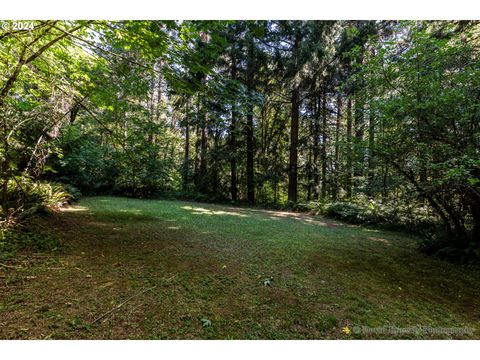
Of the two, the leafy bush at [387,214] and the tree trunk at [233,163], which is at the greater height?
the tree trunk at [233,163]

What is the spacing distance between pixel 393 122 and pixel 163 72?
161 inches

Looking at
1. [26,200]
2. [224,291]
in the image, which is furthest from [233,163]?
[224,291]

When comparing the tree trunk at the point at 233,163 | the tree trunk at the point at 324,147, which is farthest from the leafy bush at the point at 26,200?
the tree trunk at the point at 324,147

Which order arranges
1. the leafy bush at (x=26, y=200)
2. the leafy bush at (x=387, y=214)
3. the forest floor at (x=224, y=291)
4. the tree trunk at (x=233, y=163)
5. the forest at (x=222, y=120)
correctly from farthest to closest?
1. the tree trunk at (x=233, y=163)
2. the leafy bush at (x=387, y=214)
3. the leafy bush at (x=26, y=200)
4. the forest at (x=222, y=120)
5. the forest floor at (x=224, y=291)

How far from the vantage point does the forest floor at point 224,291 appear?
7.02ft

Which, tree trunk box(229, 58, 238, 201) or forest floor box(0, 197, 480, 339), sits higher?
tree trunk box(229, 58, 238, 201)

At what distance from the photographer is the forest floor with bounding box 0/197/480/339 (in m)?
2.14

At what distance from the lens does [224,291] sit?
2.80m

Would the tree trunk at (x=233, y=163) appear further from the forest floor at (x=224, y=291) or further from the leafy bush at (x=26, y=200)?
the forest floor at (x=224, y=291)

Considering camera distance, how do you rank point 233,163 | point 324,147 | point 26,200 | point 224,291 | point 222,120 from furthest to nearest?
point 233,163 < point 324,147 < point 222,120 < point 26,200 < point 224,291

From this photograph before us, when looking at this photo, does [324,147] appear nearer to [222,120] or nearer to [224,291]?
[222,120]

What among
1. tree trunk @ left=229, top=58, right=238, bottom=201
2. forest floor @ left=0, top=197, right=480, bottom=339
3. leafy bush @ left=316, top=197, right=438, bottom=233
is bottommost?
forest floor @ left=0, top=197, right=480, bottom=339

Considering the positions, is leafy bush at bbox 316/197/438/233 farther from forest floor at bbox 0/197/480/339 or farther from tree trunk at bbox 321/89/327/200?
tree trunk at bbox 321/89/327/200

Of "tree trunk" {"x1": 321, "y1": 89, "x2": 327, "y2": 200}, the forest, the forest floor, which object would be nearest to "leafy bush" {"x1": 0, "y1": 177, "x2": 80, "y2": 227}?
the forest
